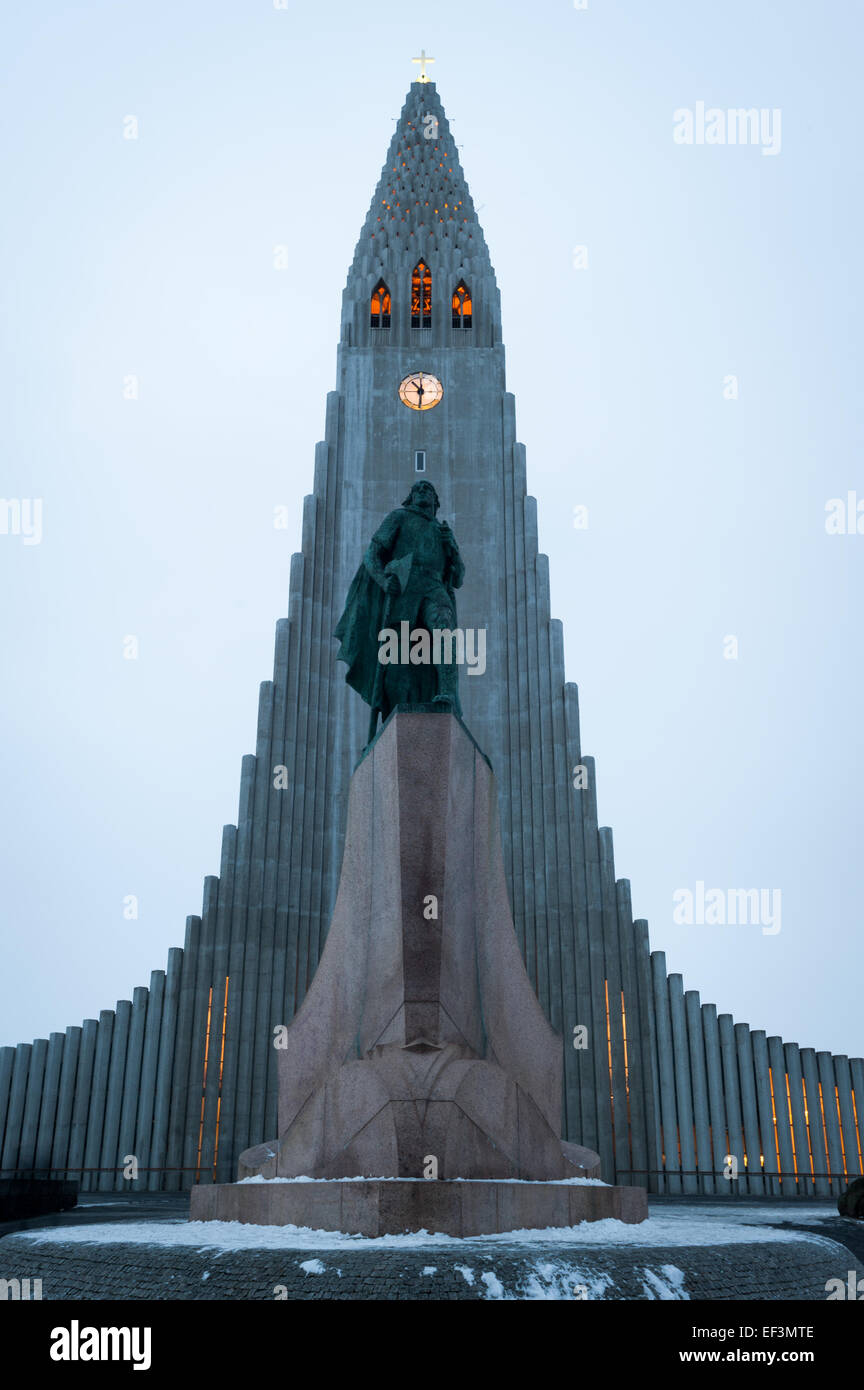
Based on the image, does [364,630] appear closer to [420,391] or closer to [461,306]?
[420,391]

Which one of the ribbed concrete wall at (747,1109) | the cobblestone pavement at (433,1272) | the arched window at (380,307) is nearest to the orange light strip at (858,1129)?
the ribbed concrete wall at (747,1109)

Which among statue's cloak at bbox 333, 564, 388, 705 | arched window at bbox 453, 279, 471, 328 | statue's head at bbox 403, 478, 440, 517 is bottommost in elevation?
statue's cloak at bbox 333, 564, 388, 705

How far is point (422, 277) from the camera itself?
→ 98.8ft

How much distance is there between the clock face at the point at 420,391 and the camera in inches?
1106

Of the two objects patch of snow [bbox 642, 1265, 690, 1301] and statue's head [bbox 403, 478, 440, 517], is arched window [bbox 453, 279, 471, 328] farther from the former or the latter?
patch of snow [bbox 642, 1265, 690, 1301]

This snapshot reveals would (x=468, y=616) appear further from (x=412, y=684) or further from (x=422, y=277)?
(x=412, y=684)

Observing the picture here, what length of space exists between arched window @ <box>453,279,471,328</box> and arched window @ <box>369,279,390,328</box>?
5.79ft

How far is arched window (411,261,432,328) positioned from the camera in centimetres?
2947

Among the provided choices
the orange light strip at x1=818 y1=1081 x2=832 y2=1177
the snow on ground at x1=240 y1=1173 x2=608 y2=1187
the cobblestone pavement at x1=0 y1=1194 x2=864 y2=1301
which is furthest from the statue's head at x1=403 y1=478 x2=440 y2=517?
the orange light strip at x1=818 y1=1081 x2=832 y2=1177

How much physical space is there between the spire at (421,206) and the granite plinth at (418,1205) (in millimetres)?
27123

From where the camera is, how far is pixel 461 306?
2967cm

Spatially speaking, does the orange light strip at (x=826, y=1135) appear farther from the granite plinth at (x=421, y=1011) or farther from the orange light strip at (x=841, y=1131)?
the granite plinth at (x=421, y=1011)
